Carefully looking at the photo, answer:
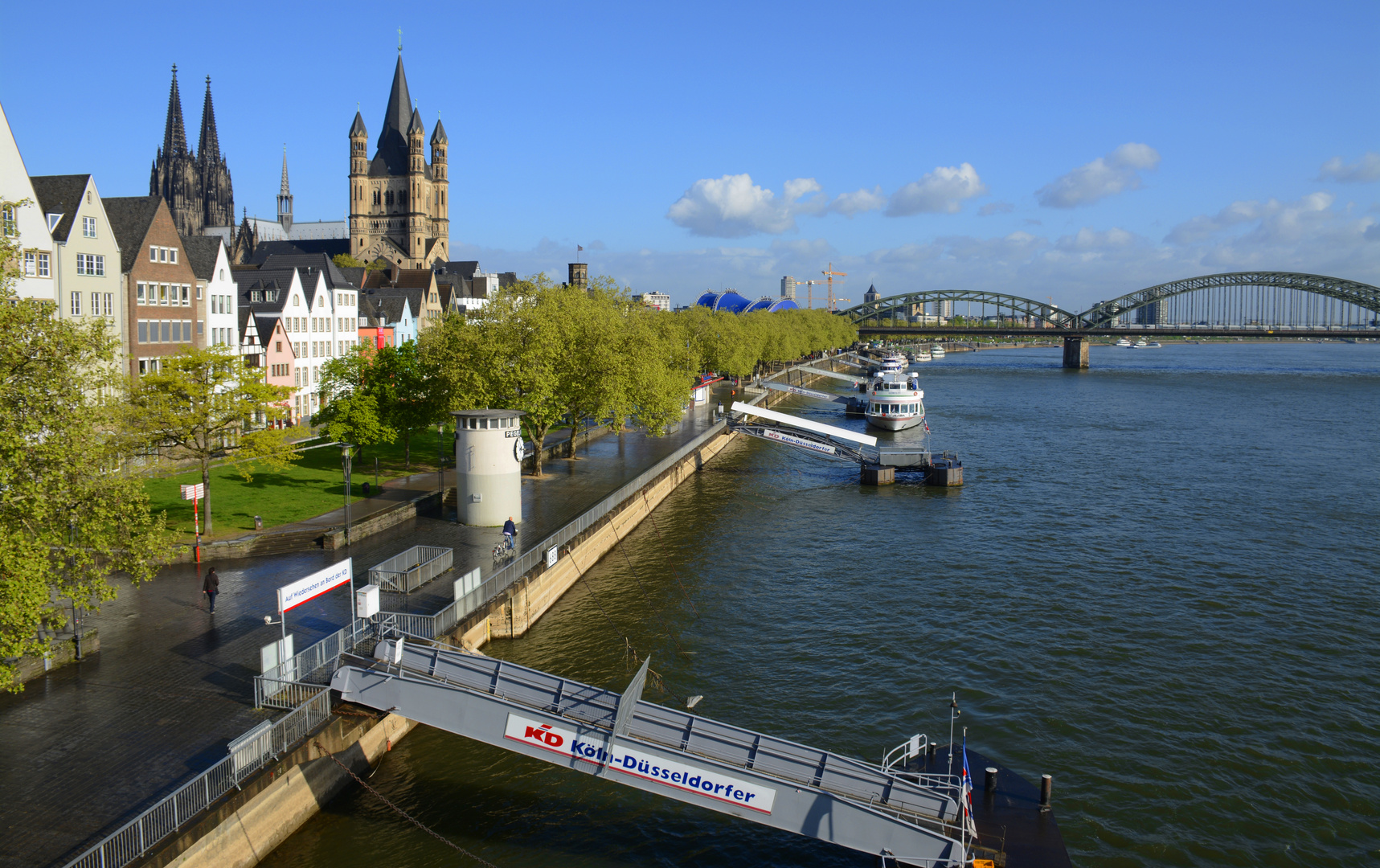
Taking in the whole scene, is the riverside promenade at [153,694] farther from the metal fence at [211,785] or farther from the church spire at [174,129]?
the church spire at [174,129]

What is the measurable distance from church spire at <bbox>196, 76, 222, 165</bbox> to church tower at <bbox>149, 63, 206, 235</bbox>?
3.80 metres

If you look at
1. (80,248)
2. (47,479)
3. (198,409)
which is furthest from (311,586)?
(80,248)

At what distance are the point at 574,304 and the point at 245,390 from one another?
20.5 meters

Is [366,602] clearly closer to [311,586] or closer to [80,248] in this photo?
[311,586]

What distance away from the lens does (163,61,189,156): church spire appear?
179 m

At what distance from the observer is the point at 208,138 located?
185875mm

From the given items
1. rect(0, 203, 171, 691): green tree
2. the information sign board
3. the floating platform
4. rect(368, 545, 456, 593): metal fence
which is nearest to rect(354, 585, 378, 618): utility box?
the information sign board

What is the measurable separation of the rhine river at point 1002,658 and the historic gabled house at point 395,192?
5147 inches

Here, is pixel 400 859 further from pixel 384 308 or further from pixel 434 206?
pixel 434 206

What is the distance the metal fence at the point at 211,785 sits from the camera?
1377cm

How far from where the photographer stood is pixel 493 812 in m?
19.5

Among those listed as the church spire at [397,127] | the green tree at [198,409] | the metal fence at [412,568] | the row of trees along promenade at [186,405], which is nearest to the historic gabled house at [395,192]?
the church spire at [397,127]

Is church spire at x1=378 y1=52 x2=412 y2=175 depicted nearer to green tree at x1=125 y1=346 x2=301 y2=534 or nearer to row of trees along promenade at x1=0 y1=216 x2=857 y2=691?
row of trees along promenade at x1=0 y1=216 x2=857 y2=691

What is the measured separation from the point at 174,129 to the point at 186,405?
17666 centimetres
